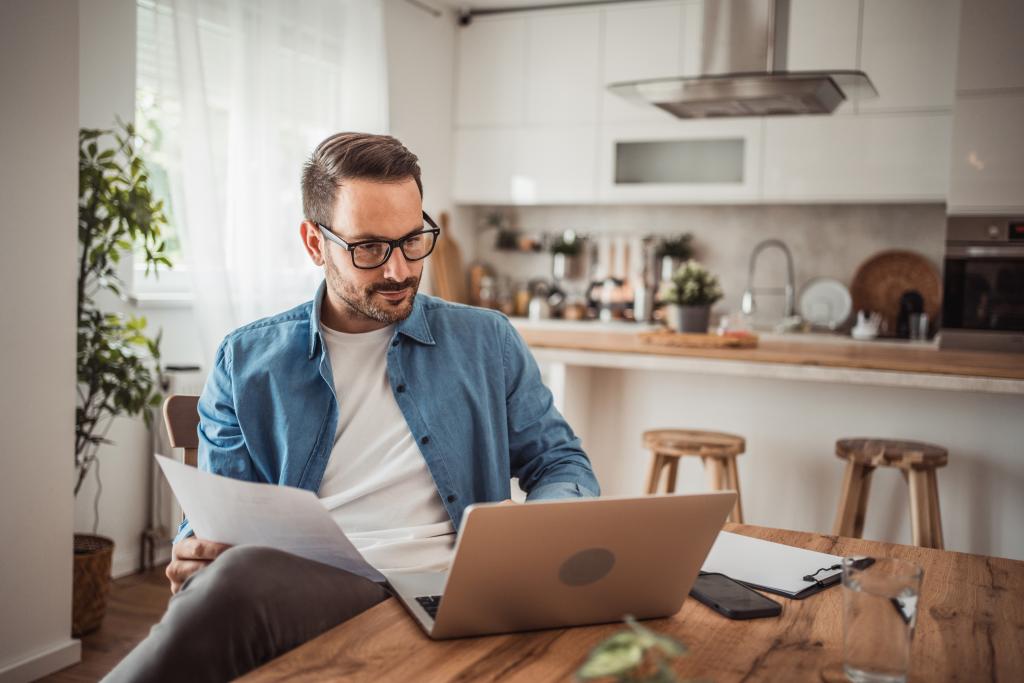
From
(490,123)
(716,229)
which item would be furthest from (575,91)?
(716,229)

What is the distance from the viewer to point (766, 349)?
3.46 metres

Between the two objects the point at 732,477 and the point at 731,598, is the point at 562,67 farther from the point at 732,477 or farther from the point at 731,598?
the point at 731,598

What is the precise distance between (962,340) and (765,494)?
1.68 meters

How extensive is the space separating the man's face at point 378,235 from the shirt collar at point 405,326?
1.4 inches

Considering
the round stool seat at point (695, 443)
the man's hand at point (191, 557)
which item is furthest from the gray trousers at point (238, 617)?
the round stool seat at point (695, 443)

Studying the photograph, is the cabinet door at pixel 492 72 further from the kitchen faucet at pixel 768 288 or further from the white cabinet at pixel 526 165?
the kitchen faucet at pixel 768 288

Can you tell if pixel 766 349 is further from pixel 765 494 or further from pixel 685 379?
pixel 765 494

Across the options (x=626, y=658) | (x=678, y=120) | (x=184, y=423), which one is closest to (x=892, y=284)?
(x=678, y=120)

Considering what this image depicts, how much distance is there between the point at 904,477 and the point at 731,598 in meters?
2.14

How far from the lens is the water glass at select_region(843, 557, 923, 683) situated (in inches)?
36.4

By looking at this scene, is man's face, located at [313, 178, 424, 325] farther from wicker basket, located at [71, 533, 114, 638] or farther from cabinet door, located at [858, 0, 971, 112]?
cabinet door, located at [858, 0, 971, 112]

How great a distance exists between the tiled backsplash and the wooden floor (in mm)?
3117

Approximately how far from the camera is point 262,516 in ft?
3.63


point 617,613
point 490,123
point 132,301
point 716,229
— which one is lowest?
point 617,613
